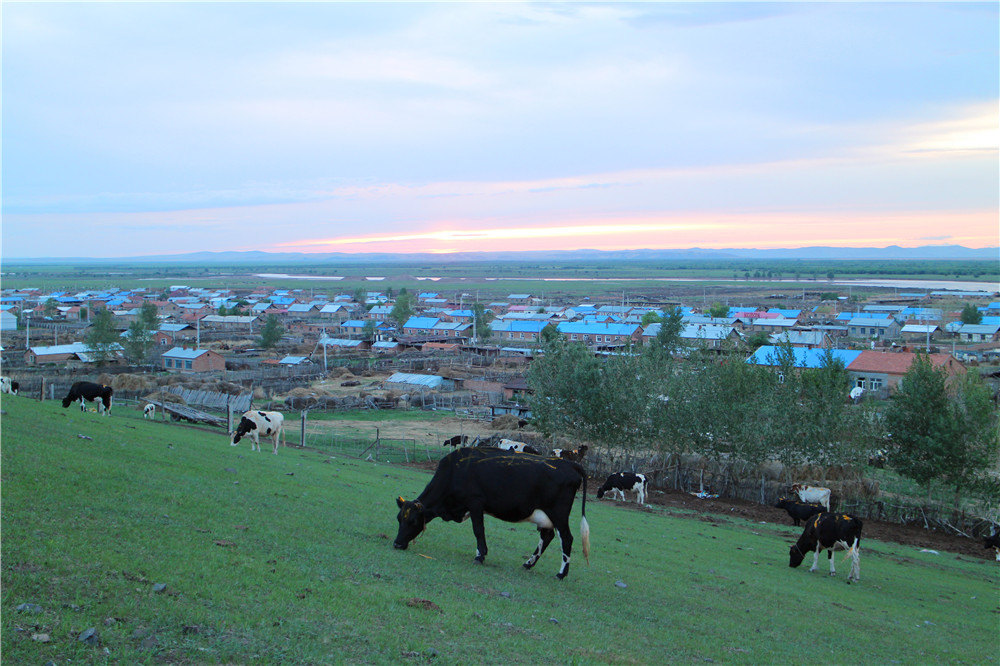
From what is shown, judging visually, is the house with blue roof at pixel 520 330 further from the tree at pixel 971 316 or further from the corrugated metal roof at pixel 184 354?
the tree at pixel 971 316

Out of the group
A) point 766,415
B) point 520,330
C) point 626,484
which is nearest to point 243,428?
point 626,484

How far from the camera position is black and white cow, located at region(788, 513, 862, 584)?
1658 cm

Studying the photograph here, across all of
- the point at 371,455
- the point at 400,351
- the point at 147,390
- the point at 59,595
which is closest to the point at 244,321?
the point at 400,351

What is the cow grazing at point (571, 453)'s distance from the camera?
30553 mm

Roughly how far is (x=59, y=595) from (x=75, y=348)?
7059 centimetres

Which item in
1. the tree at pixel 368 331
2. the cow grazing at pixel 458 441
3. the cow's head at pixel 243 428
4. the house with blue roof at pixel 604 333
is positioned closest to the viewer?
the cow's head at pixel 243 428

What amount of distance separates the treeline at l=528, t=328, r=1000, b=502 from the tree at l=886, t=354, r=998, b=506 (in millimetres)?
37

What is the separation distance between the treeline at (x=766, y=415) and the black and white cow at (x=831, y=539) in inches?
441

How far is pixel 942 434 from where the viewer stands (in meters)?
25.9

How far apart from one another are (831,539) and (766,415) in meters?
12.5

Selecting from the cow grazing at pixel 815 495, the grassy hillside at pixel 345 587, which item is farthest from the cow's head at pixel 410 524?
the cow grazing at pixel 815 495

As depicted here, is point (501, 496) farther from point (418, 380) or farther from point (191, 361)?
point (191, 361)

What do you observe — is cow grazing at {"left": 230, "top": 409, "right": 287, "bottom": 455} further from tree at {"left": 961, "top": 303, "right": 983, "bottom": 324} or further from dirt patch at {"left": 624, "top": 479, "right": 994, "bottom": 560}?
A: tree at {"left": 961, "top": 303, "right": 983, "bottom": 324}

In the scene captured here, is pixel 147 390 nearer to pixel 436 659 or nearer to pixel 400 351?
pixel 400 351
